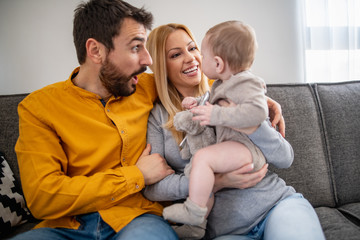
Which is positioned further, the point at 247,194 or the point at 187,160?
the point at 187,160

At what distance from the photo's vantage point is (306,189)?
1.47 metres

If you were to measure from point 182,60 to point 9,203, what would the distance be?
1.08 metres

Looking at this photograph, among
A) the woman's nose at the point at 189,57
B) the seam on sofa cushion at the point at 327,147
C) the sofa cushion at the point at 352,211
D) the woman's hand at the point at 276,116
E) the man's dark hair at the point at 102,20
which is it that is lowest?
the sofa cushion at the point at 352,211

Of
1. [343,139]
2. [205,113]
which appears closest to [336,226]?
[343,139]

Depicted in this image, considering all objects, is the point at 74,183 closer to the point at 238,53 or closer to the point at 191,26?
the point at 238,53

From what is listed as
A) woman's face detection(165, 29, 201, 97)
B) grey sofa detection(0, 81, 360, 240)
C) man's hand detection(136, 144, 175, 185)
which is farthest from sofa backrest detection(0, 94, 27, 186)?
woman's face detection(165, 29, 201, 97)

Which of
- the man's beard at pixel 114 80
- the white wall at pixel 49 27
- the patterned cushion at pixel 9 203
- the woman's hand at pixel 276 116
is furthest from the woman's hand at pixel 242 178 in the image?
the white wall at pixel 49 27

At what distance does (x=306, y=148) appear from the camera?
1.50 meters

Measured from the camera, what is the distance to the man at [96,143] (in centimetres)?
106

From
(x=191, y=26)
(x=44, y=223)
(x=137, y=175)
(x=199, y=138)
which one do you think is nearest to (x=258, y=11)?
(x=191, y=26)

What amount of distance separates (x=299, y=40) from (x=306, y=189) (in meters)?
1.28

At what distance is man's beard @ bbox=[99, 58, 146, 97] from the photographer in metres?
1.24

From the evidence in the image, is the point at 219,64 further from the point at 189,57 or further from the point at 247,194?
the point at 247,194

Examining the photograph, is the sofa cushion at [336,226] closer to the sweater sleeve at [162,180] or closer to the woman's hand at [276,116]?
the woman's hand at [276,116]
